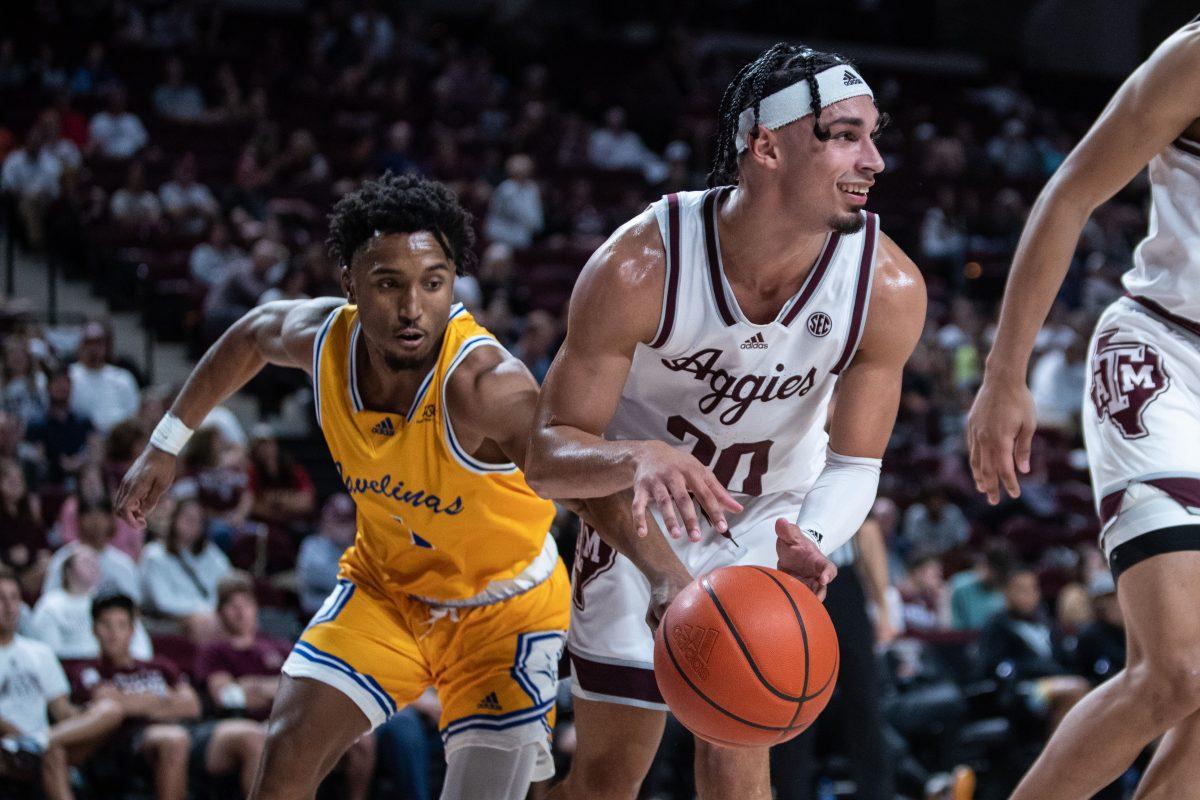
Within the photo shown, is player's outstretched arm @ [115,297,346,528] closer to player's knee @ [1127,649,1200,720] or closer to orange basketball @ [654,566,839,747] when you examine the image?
orange basketball @ [654,566,839,747]

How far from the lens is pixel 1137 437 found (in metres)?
3.41

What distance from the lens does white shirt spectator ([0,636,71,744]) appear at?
6750 mm

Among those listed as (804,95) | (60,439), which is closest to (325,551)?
(60,439)

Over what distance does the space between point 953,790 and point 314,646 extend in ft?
15.3

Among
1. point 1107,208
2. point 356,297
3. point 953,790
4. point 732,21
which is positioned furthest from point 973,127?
point 356,297

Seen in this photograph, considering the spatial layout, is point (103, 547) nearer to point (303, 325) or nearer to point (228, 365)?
point (228, 365)

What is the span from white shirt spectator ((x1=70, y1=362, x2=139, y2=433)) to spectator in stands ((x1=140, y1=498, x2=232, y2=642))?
65.3 inches

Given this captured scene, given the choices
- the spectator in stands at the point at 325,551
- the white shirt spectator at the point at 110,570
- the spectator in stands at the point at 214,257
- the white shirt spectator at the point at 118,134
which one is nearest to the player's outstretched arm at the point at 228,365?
the white shirt spectator at the point at 110,570

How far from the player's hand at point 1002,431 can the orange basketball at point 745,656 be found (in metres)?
0.50

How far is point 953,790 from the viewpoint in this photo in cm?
770

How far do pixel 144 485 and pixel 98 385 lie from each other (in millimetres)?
5613

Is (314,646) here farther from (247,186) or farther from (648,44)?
(648,44)

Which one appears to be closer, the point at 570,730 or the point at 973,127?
the point at 570,730

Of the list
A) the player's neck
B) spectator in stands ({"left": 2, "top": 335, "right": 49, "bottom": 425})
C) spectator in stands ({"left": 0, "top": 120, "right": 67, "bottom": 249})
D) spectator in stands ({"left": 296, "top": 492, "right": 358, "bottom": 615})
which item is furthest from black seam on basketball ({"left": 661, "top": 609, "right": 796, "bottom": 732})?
spectator in stands ({"left": 0, "top": 120, "right": 67, "bottom": 249})
